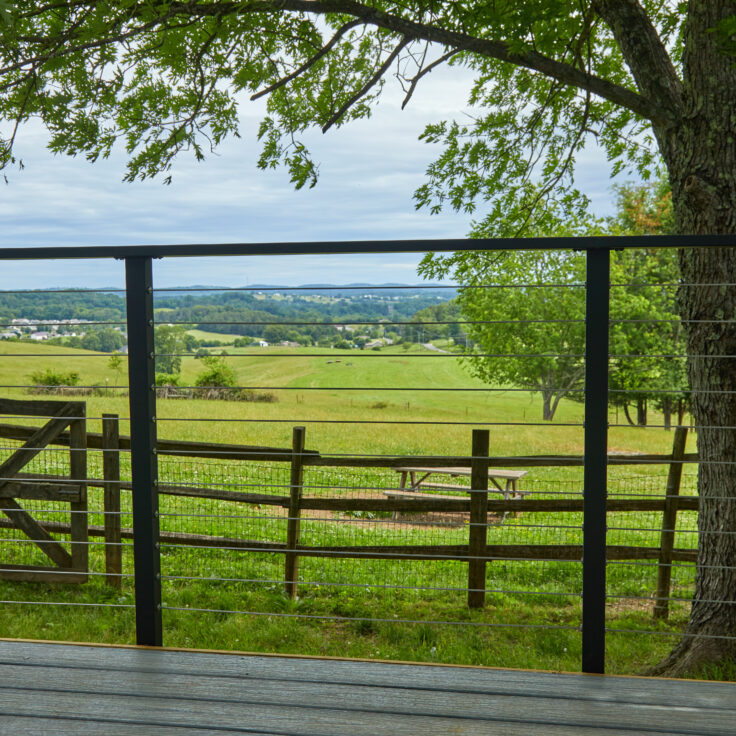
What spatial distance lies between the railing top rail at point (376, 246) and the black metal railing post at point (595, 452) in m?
0.07

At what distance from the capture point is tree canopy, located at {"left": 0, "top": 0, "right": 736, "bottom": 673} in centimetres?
344

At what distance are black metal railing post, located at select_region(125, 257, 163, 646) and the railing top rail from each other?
3.4 inches

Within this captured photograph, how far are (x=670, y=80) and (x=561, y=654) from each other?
11.1 feet

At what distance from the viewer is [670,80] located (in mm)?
3766

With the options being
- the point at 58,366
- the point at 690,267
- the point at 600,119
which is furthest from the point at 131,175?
the point at 58,366

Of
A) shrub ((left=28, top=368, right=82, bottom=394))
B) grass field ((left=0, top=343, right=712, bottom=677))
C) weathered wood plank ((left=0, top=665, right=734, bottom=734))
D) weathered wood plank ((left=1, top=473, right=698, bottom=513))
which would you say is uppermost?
weathered wood plank ((left=0, top=665, right=734, bottom=734))

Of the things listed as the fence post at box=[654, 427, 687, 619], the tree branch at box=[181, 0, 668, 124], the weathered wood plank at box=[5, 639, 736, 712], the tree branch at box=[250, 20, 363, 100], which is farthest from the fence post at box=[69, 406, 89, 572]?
the fence post at box=[654, 427, 687, 619]

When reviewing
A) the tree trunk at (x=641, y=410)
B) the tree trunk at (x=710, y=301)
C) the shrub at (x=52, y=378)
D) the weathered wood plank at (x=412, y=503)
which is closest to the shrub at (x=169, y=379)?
the shrub at (x=52, y=378)

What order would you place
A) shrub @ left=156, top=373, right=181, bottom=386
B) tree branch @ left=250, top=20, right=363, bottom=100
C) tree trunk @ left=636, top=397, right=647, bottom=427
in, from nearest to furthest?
tree branch @ left=250, top=20, right=363, bottom=100, shrub @ left=156, top=373, right=181, bottom=386, tree trunk @ left=636, top=397, right=647, bottom=427

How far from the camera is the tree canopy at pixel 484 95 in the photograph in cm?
344

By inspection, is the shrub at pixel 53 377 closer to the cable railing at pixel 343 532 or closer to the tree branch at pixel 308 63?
the cable railing at pixel 343 532

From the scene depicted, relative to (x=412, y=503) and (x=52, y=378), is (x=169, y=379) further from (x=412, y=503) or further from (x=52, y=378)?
(x=412, y=503)

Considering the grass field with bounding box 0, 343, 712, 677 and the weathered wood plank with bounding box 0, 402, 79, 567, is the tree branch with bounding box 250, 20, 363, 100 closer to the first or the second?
the grass field with bounding box 0, 343, 712, 677

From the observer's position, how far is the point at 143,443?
1.88 meters
